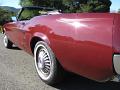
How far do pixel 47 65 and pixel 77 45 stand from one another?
1058 millimetres


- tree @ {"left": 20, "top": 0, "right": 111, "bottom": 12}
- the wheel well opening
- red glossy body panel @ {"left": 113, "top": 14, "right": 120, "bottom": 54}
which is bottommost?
tree @ {"left": 20, "top": 0, "right": 111, "bottom": 12}

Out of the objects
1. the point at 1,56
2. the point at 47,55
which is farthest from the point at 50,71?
the point at 1,56

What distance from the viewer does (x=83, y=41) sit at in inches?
161

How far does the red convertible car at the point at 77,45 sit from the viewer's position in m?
3.80

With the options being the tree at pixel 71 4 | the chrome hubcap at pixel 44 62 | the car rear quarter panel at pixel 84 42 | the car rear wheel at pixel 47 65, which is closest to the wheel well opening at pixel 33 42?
the car rear wheel at pixel 47 65

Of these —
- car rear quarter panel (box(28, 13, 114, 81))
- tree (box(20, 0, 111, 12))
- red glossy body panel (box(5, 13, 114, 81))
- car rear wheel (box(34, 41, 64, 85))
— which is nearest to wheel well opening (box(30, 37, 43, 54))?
car rear wheel (box(34, 41, 64, 85))

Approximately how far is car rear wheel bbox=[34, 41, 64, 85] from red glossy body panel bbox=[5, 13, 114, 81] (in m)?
0.19

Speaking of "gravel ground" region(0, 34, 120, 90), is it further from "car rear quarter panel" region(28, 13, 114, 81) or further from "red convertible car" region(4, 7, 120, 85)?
"car rear quarter panel" region(28, 13, 114, 81)

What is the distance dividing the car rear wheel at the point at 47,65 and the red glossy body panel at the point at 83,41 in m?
0.19

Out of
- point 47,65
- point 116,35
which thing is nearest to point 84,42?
point 116,35

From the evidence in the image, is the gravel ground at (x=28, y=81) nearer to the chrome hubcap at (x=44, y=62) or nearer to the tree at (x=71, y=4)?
the chrome hubcap at (x=44, y=62)

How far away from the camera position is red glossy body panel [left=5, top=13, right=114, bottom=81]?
384cm

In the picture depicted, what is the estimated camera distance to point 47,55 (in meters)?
5.08

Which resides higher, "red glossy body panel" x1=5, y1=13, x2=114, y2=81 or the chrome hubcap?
"red glossy body panel" x1=5, y1=13, x2=114, y2=81
